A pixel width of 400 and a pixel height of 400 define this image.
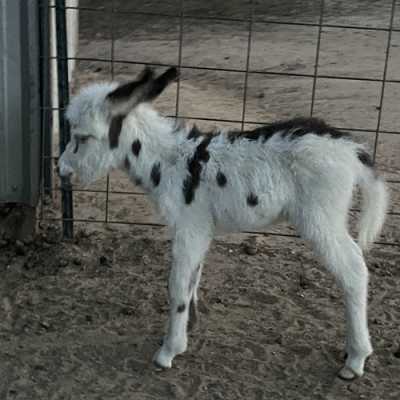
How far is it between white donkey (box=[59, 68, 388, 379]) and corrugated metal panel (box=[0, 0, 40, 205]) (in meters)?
1.14

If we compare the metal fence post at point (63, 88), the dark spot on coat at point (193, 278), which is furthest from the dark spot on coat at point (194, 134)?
the metal fence post at point (63, 88)

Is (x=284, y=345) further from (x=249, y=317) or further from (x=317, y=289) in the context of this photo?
(x=317, y=289)

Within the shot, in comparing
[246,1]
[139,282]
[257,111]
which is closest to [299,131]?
[139,282]

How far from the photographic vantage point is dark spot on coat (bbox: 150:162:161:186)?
12.4ft

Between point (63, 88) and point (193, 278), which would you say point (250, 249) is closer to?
point (193, 278)

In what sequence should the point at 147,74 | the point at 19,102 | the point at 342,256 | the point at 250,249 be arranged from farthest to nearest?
the point at 250,249
the point at 19,102
the point at 342,256
the point at 147,74

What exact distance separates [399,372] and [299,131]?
1.29m

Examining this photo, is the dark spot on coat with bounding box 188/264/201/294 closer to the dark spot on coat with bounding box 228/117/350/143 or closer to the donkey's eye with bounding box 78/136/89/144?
the dark spot on coat with bounding box 228/117/350/143

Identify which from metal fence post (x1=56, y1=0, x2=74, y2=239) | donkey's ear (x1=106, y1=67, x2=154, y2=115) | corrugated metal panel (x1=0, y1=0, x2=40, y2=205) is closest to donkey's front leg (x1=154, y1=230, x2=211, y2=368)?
donkey's ear (x1=106, y1=67, x2=154, y2=115)

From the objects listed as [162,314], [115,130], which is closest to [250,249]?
[162,314]

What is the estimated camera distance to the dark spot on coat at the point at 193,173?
370 centimetres

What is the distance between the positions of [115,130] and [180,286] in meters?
0.80

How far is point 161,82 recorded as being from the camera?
3506mm

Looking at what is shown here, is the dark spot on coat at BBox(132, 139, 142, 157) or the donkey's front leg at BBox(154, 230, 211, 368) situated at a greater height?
the dark spot on coat at BBox(132, 139, 142, 157)
